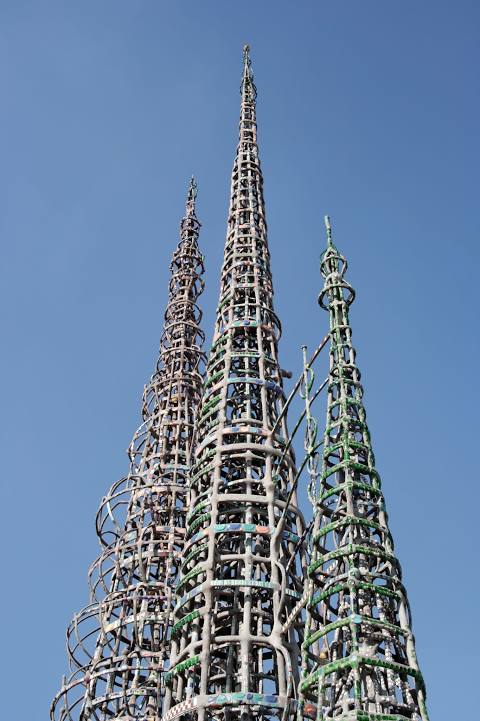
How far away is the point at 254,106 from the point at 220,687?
3762 centimetres

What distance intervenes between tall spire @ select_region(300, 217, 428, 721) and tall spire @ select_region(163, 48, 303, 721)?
8.78 feet

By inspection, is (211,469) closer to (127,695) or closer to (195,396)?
(127,695)

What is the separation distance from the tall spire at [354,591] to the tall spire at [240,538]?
105 inches

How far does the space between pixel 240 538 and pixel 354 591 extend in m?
12.6

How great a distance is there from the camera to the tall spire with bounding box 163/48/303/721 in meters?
31.4

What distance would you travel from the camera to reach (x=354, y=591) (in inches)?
955

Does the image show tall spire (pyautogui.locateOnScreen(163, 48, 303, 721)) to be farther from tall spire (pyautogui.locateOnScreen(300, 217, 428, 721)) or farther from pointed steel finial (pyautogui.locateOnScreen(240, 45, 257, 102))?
pointed steel finial (pyautogui.locateOnScreen(240, 45, 257, 102))

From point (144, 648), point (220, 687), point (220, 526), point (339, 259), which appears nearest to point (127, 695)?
point (144, 648)

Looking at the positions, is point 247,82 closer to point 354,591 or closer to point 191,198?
point 191,198

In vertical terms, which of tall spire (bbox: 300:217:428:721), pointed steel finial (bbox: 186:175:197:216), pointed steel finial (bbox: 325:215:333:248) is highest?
pointed steel finial (bbox: 186:175:197:216)

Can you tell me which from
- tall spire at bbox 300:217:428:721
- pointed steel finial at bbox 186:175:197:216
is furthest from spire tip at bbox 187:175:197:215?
tall spire at bbox 300:217:428:721

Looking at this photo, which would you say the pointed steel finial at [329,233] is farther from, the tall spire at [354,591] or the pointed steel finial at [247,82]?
the pointed steel finial at [247,82]

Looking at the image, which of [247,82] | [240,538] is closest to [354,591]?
[240,538]

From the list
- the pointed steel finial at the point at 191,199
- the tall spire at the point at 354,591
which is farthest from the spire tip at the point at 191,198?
the tall spire at the point at 354,591
